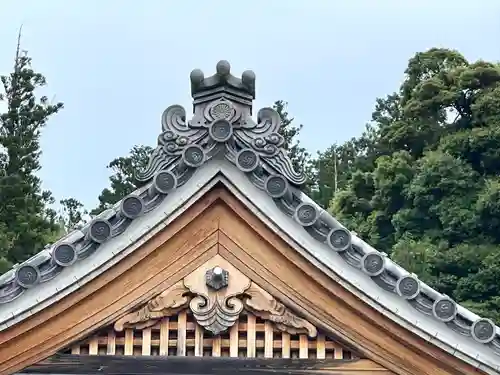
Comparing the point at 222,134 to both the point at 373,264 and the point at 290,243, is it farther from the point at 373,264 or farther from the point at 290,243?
the point at 373,264

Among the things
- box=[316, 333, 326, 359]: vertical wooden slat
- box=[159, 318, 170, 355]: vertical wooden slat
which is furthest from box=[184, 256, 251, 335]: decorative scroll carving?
box=[316, 333, 326, 359]: vertical wooden slat

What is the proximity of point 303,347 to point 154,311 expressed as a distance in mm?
967

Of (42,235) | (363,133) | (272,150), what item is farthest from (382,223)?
(272,150)

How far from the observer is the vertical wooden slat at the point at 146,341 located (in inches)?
226

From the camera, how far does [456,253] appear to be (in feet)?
78.8

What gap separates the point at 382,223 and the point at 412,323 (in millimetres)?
22375

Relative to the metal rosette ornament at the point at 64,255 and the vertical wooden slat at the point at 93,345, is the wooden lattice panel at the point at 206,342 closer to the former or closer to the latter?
the vertical wooden slat at the point at 93,345

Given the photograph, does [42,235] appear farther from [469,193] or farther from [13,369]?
[13,369]

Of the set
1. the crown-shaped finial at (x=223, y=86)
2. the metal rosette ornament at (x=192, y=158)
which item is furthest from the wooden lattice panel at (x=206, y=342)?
the crown-shaped finial at (x=223, y=86)

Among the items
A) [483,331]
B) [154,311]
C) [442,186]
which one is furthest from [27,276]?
[442,186]

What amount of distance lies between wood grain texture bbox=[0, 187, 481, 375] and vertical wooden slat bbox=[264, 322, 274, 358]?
96 millimetres

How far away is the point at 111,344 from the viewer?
577 cm

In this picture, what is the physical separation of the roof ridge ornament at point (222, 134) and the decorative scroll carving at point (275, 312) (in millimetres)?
755

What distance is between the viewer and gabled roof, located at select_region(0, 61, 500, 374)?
5656 mm
